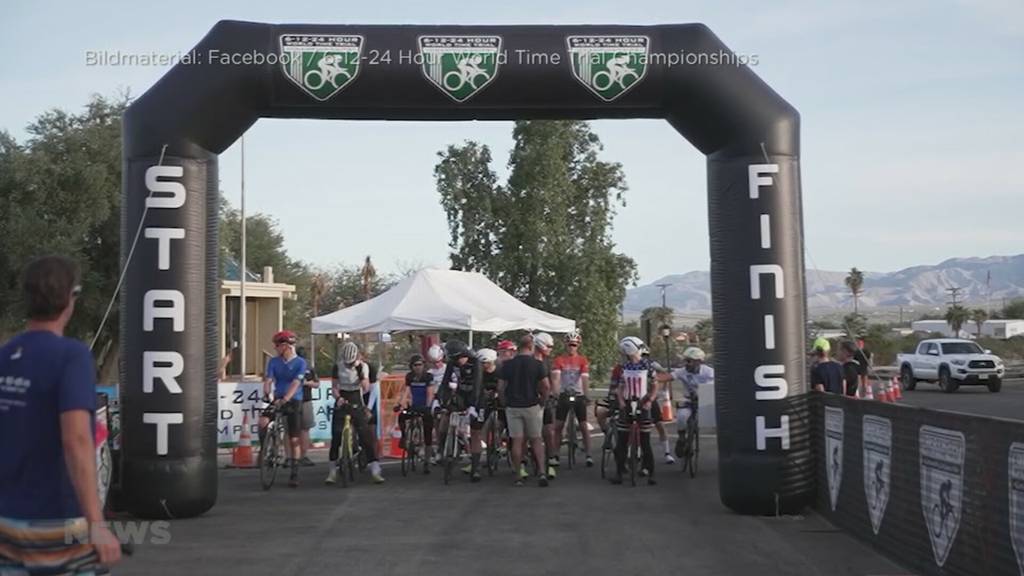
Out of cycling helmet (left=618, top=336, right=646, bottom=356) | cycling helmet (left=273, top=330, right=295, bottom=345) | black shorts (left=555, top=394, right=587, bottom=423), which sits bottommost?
black shorts (left=555, top=394, right=587, bottom=423)

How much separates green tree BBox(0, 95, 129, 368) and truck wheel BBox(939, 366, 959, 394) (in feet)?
88.9

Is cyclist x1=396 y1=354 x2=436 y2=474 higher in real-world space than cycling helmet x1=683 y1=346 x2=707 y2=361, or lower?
lower

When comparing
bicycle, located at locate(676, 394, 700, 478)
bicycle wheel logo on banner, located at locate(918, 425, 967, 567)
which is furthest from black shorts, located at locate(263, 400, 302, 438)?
bicycle wheel logo on banner, located at locate(918, 425, 967, 567)

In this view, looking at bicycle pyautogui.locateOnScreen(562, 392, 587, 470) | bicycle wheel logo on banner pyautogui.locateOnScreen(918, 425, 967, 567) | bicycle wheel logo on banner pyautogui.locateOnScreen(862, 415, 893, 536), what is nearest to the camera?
bicycle wheel logo on banner pyautogui.locateOnScreen(918, 425, 967, 567)

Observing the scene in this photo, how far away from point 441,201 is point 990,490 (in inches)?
1309

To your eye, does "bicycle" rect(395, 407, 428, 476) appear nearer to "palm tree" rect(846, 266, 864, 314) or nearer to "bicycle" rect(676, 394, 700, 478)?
"bicycle" rect(676, 394, 700, 478)

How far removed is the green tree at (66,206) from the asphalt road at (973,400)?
23.5 m

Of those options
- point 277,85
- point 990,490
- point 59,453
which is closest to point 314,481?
point 277,85

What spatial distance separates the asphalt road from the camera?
27216 millimetres

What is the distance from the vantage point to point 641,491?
42.6 feet

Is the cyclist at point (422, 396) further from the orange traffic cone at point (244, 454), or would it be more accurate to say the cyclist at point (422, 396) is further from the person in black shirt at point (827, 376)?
the person in black shirt at point (827, 376)

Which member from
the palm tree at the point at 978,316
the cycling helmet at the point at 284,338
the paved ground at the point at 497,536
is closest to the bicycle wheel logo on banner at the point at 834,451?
the paved ground at the point at 497,536

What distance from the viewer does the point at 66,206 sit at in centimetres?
3281

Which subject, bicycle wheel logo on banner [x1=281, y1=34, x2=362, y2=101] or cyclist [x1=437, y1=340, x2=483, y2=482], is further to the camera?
cyclist [x1=437, y1=340, x2=483, y2=482]
